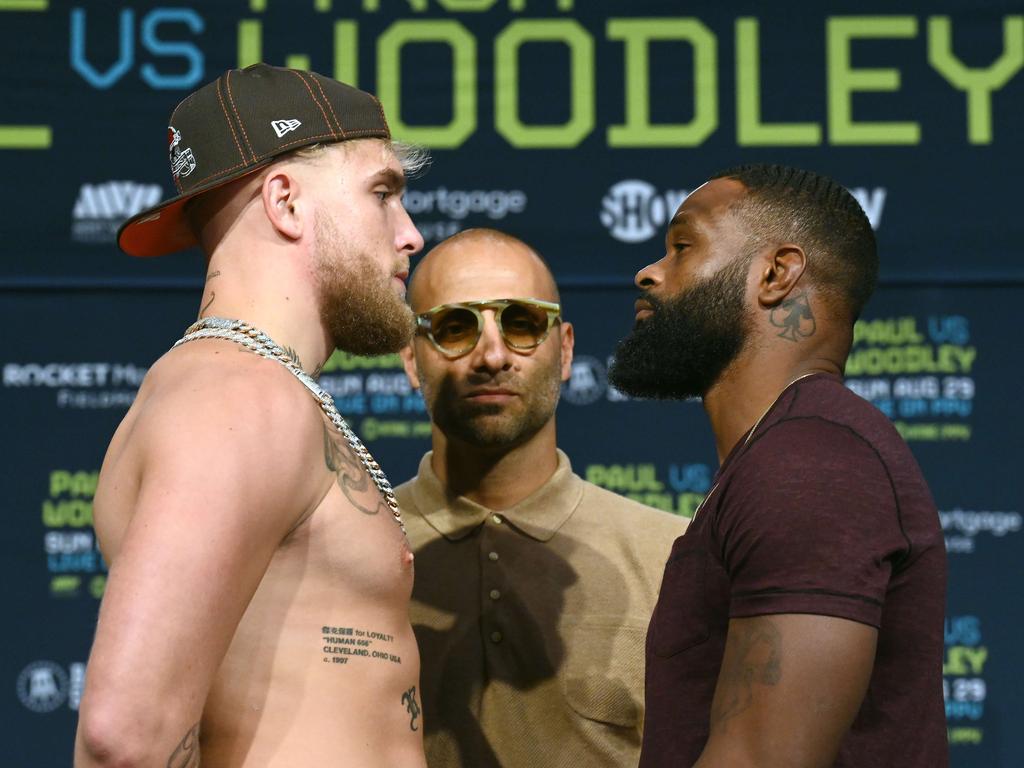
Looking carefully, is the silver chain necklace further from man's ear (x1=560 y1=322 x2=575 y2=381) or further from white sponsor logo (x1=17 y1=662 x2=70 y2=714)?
white sponsor logo (x1=17 y1=662 x2=70 y2=714)

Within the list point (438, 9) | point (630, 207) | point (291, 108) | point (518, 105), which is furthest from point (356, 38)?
point (291, 108)

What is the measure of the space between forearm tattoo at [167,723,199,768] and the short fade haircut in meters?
0.97

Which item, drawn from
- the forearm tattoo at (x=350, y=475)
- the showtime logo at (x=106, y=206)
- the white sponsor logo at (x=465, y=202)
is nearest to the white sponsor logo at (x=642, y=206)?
the white sponsor logo at (x=465, y=202)

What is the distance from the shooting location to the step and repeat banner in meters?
3.24

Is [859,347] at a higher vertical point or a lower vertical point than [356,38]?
lower

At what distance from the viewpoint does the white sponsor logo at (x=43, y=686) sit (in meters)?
3.16

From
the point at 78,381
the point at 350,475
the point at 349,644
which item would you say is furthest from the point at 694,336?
the point at 78,381

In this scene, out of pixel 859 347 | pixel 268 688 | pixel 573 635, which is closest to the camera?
pixel 268 688

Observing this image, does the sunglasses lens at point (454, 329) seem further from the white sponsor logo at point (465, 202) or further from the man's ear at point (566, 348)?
the white sponsor logo at point (465, 202)

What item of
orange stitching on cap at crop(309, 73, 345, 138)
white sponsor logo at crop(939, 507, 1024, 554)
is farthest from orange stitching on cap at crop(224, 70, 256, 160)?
white sponsor logo at crop(939, 507, 1024, 554)

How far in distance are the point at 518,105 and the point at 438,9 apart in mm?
325

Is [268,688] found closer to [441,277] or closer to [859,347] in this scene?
[441,277]

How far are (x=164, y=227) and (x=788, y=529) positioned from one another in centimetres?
97

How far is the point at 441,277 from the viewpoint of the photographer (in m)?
2.55
